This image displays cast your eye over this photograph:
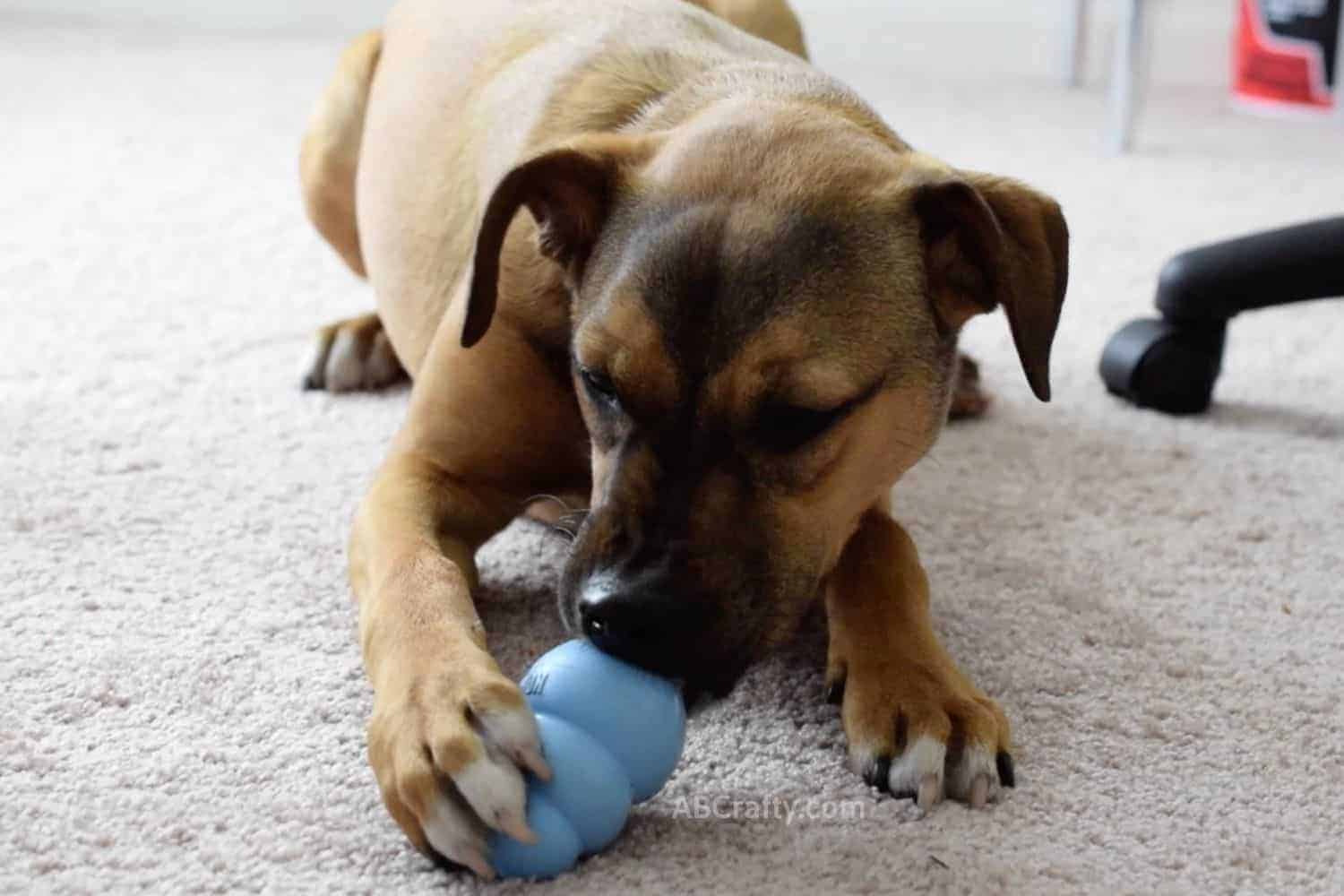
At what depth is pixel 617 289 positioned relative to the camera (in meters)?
1.77

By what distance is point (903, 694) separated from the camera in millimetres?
1780

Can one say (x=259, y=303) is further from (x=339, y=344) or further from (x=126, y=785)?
(x=126, y=785)

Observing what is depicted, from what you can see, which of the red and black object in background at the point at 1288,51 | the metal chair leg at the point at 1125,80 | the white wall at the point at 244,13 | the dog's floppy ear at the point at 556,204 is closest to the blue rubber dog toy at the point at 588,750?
the dog's floppy ear at the point at 556,204

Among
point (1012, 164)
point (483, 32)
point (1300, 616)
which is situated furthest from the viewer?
point (1012, 164)

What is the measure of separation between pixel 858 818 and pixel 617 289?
583 mm

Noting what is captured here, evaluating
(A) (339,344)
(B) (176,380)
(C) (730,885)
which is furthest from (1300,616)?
(B) (176,380)

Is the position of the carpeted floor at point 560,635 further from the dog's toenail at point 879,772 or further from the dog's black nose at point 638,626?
the dog's black nose at point 638,626

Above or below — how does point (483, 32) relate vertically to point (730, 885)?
above

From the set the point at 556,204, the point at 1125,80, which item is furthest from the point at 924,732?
the point at 1125,80

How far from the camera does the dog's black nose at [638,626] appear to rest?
162cm

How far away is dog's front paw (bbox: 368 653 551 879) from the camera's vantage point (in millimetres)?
1494

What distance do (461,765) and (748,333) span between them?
1.64 feet

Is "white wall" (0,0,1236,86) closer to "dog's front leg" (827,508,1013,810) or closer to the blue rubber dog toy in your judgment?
"dog's front leg" (827,508,1013,810)

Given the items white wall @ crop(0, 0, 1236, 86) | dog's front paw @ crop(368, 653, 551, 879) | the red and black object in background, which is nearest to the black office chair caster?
dog's front paw @ crop(368, 653, 551, 879)
